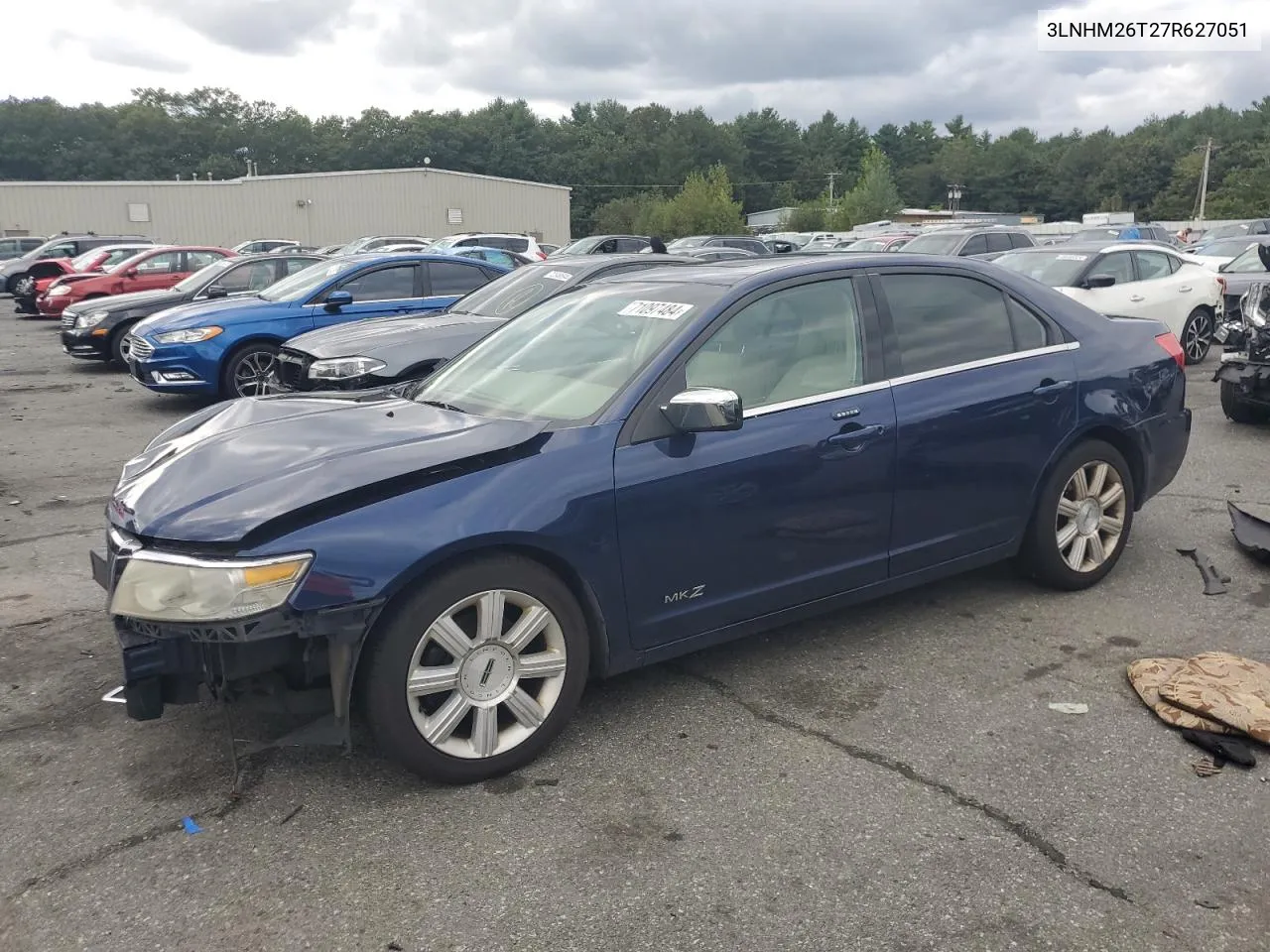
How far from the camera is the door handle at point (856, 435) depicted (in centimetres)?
399

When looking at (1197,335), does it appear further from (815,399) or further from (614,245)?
(815,399)

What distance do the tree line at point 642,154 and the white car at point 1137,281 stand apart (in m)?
61.2

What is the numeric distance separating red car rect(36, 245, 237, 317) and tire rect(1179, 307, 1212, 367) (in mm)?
15431

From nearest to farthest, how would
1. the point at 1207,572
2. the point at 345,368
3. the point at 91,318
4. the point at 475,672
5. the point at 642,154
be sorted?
the point at 475,672
the point at 1207,572
the point at 345,368
the point at 91,318
the point at 642,154

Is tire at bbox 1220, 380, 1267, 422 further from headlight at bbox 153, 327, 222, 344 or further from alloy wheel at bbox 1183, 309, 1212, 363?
headlight at bbox 153, 327, 222, 344

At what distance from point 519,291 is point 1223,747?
6617 millimetres

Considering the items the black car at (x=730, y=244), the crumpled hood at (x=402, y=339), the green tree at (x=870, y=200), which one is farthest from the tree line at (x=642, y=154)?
the crumpled hood at (x=402, y=339)

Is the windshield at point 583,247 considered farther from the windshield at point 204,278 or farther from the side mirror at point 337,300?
the side mirror at point 337,300

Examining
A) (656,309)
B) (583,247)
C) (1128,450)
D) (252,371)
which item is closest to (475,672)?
(656,309)

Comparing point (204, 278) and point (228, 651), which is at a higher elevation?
point (204, 278)

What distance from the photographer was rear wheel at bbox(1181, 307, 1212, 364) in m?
12.9

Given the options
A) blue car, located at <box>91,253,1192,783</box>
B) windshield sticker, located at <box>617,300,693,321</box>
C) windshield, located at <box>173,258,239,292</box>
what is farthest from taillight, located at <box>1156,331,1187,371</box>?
windshield, located at <box>173,258,239,292</box>

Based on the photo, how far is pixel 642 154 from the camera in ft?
348

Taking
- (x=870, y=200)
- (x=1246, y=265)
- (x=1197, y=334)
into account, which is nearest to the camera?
(x=1197, y=334)
